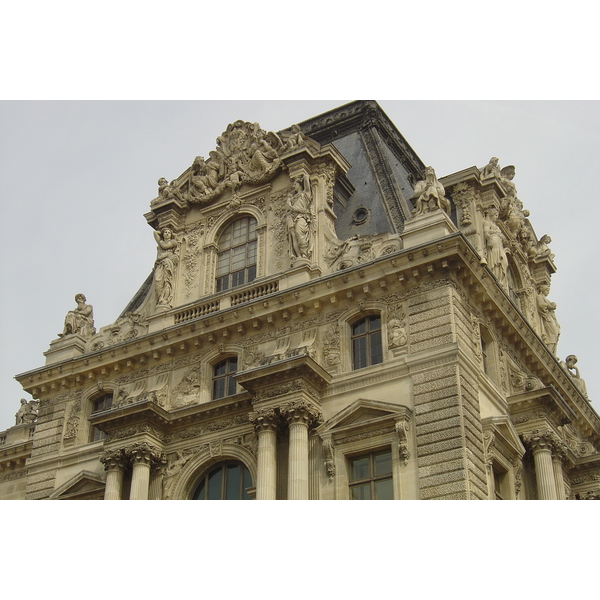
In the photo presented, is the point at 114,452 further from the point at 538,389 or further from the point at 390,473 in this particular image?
the point at 538,389

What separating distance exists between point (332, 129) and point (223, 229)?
8433 mm

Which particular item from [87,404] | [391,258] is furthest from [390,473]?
[87,404]

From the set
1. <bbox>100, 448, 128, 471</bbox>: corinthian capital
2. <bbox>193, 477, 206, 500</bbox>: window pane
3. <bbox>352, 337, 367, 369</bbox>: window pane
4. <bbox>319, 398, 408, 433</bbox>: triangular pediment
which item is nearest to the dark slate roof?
<bbox>352, 337, 367, 369</bbox>: window pane

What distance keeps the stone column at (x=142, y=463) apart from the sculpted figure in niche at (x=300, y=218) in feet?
23.5

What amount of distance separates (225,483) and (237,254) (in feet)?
26.4

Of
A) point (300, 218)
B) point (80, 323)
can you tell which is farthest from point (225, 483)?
point (80, 323)

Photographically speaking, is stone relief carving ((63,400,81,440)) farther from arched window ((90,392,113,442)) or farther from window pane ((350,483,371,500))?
window pane ((350,483,371,500))

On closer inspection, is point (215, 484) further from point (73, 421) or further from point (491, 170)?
point (491, 170)

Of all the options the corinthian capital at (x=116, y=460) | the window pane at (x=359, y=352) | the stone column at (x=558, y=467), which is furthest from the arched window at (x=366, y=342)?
the corinthian capital at (x=116, y=460)

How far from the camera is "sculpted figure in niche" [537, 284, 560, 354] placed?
35938 millimetres

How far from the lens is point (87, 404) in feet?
103

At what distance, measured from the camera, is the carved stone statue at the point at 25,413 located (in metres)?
38.3

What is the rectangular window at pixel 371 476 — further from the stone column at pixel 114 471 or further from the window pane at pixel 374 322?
the stone column at pixel 114 471

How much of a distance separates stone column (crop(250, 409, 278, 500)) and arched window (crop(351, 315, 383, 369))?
9.37 feet
